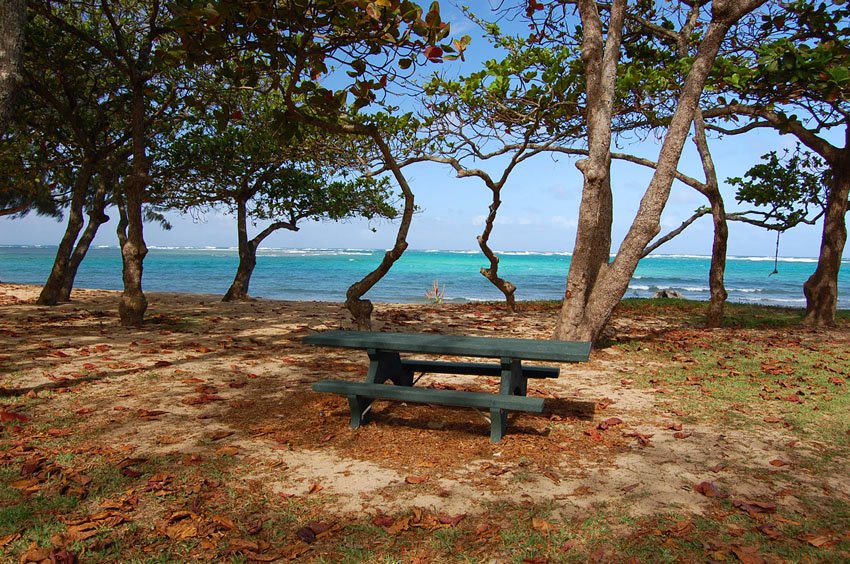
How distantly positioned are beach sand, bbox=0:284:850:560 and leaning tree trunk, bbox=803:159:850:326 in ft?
20.0

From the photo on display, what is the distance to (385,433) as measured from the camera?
445 cm

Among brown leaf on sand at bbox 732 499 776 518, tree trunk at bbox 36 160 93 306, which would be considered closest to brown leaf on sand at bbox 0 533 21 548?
brown leaf on sand at bbox 732 499 776 518

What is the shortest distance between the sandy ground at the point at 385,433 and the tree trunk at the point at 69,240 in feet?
18.0

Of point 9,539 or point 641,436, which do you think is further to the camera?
point 641,436

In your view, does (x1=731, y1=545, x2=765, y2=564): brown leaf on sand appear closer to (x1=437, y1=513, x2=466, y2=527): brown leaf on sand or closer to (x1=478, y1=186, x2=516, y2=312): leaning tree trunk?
(x1=437, y1=513, x2=466, y2=527): brown leaf on sand

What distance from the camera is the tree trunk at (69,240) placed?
1247cm

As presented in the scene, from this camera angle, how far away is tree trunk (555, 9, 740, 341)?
6945mm

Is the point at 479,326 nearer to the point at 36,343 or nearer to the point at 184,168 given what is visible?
the point at 36,343

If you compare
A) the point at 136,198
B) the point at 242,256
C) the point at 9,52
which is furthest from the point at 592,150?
the point at 242,256

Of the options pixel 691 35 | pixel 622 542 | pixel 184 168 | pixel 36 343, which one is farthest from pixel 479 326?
pixel 184 168

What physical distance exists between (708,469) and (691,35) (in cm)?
844

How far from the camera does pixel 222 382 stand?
5965 mm

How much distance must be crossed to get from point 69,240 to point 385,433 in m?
11.3

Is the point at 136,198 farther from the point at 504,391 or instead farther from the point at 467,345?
the point at 504,391
